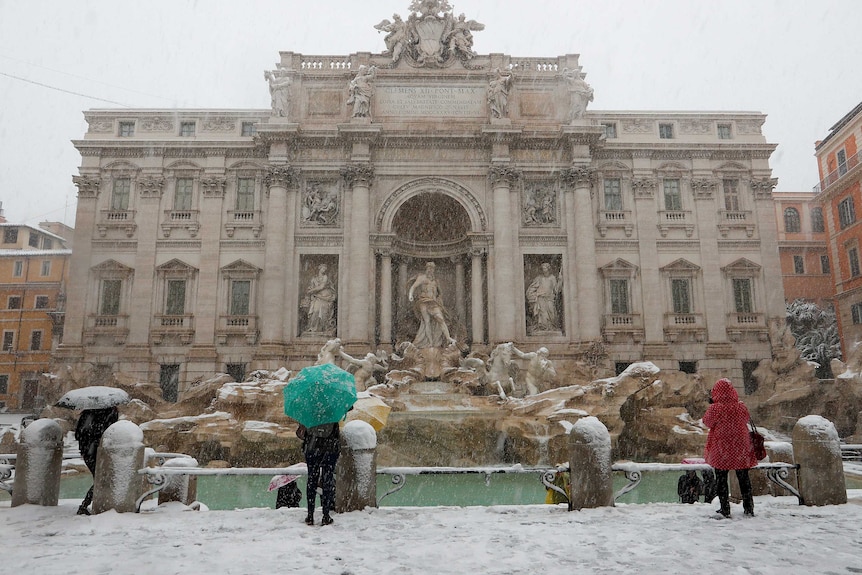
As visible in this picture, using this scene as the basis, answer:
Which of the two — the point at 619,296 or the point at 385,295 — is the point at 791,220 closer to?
the point at 619,296

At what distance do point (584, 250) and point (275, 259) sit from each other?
45.7ft

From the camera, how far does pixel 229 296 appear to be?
87.2 ft

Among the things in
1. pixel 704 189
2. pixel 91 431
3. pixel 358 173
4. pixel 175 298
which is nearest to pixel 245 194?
pixel 358 173

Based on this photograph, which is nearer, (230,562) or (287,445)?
(230,562)

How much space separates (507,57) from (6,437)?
82.1 ft

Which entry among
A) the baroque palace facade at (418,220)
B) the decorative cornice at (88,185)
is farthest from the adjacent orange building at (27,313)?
the baroque palace facade at (418,220)

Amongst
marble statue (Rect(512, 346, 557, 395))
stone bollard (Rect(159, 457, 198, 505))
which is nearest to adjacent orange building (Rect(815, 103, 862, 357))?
marble statue (Rect(512, 346, 557, 395))

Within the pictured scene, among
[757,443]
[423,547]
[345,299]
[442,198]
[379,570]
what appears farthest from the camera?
[442,198]

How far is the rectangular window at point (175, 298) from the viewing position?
2666 cm

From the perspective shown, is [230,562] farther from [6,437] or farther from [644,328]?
[644,328]

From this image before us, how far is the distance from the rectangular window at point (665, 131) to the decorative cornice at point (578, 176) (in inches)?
184

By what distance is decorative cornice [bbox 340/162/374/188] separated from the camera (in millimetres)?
26359

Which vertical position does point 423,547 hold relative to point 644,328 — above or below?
below

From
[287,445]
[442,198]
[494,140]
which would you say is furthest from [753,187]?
[287,445]
